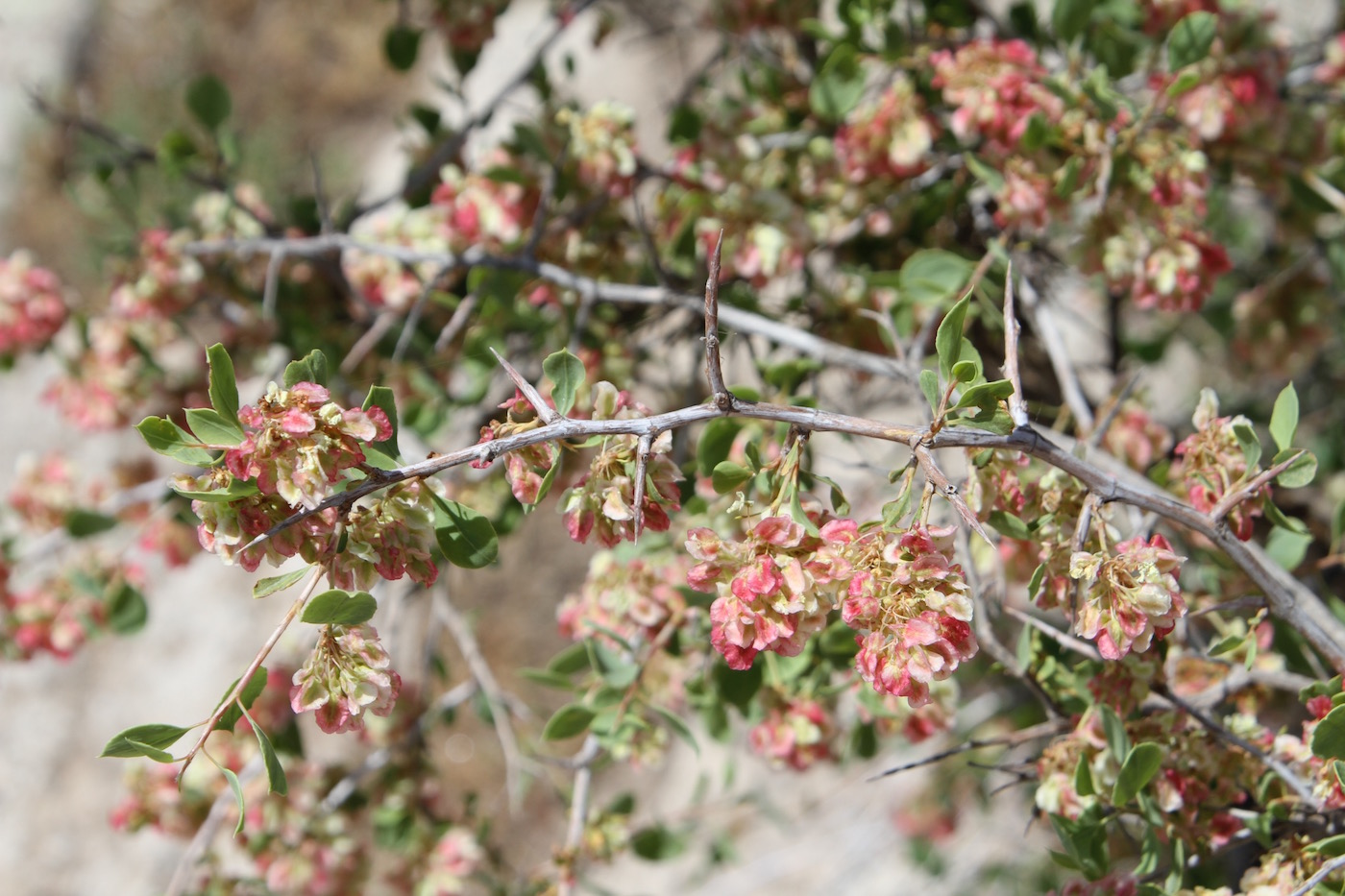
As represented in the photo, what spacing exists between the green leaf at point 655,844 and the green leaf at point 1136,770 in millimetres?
904

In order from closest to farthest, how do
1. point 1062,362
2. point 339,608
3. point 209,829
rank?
point 339,608, point 1062,362, point 209,829

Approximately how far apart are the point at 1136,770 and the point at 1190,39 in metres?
0.82

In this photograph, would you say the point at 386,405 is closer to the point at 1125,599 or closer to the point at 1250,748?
the point at 1125,599

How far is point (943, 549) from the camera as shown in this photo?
2.34ft

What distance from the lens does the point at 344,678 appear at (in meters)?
0.69

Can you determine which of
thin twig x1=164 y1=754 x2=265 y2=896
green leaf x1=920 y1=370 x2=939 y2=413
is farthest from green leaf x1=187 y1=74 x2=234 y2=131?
green leaf x1=920 y1=370 x2=939 y2=413

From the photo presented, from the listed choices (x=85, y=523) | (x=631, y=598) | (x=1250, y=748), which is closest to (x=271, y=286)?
(x=85, y=523)

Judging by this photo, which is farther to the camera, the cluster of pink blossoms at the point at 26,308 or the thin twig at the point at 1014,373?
the cluster of pink blossoms at the point at 26,308

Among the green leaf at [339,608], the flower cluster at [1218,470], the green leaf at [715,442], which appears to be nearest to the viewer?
the green leaf at [339,608]

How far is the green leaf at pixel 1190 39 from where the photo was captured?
110cm

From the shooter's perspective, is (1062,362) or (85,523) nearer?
(1062,362)

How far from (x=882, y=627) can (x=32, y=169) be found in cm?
565

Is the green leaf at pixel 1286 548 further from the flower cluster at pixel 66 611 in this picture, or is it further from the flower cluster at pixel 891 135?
the flower cluster at pixel 66 611

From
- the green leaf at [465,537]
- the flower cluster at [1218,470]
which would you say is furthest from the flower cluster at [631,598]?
the flower cluster at [1218,470]
